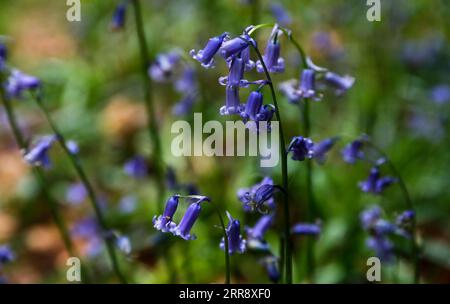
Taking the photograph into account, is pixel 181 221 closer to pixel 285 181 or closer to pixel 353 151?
pixel 285 181

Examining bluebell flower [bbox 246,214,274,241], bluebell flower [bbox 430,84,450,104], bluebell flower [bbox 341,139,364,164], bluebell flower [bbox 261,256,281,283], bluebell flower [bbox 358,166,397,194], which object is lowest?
bluebell flower [bbox 261,256,281,283]

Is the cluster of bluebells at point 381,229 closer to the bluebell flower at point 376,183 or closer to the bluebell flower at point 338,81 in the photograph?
the bluebell flower at point 376,183

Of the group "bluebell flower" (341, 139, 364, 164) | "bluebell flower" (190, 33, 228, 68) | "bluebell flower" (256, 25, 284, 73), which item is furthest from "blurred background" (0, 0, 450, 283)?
"bluebell flower" (190, 33, 228, 68)

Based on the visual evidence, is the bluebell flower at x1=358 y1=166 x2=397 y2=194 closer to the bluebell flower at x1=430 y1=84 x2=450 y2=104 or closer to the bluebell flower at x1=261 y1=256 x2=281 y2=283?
the bluebell flower at x1=261 y1=256 x2=281 y2=283

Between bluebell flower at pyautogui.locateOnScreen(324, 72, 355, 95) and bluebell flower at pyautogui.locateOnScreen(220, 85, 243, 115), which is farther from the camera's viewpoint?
bluebell flower at pyautogui.locateOnScreen(324, 72, 355, 95)

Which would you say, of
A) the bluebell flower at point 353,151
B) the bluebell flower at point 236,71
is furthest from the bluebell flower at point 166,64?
the bluebell flower at point 236,71
